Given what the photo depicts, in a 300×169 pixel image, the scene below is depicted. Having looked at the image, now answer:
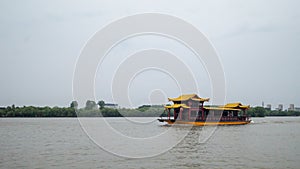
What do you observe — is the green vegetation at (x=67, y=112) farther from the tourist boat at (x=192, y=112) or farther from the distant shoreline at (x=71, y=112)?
the tourist boat at (x=192, y=112)

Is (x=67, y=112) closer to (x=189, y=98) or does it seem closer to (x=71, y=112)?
(x=71, y=112)

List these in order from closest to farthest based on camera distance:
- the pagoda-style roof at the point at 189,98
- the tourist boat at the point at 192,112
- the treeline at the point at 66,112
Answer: the tourist boat at the point at 192,112 < the pagoda-style roof at the point at 189,98 < the treeline at the point at 66,112

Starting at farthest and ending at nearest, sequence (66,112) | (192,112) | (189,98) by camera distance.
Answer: (66,112)
(192,112)
(189,98)

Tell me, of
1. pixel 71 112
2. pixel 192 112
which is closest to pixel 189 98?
pixel 192 112

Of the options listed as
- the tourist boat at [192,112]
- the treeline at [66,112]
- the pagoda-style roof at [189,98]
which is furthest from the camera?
the treeline at [66,112]

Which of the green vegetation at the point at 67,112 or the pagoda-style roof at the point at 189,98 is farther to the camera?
the green vegetation at the point at 67,112

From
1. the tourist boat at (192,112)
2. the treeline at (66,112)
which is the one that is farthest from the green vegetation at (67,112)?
the tourist boat at (192,112)

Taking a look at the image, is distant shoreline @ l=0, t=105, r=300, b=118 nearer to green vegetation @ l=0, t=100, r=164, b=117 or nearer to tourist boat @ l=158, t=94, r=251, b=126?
green vegetation @ l=0, t=100, r=164, b=117

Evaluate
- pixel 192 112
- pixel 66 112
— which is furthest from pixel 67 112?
pixel 192 112

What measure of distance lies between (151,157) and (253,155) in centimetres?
428

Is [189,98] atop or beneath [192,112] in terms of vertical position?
atop

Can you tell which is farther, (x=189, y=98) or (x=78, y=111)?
(x=78, y=111)

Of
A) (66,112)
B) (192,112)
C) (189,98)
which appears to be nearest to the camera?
(189,98)

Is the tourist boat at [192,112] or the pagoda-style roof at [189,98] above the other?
the pagoda-style roof at [189,98]
